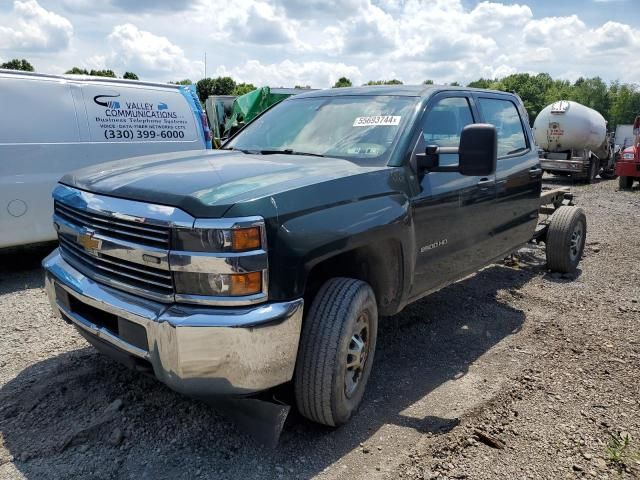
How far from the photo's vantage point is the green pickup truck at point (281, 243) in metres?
2.42

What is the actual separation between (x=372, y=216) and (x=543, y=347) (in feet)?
7.23

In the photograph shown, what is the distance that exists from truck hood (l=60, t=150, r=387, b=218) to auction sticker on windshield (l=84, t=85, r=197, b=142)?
3.02 m

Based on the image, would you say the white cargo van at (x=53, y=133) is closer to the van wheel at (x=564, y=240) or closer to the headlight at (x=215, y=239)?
the headlight at (x=215, y=239)

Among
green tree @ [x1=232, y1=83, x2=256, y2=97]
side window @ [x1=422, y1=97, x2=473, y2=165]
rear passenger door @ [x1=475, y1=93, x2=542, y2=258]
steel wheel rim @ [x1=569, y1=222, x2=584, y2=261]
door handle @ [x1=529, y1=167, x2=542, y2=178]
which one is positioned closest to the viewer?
side window @ [x1=422, y1=97, x2=473, y2=165]

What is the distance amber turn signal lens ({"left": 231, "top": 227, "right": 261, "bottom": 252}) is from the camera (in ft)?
7.80

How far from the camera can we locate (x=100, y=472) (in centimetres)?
263

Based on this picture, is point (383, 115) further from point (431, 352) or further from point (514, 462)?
point (514, 462)

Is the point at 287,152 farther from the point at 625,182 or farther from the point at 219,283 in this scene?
the point at 625,182

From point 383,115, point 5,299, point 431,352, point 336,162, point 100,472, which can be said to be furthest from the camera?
point 5,299

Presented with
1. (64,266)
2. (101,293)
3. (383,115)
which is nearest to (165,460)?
(101,293)

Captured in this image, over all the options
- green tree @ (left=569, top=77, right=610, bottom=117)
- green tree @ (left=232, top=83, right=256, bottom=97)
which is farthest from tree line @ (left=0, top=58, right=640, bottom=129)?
green tree @ (left=232, top=83, right=256, bottom=97)

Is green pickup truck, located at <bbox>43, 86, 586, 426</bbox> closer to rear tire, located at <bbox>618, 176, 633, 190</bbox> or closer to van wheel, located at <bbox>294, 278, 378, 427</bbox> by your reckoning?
van wheel, located at <bbox>294, 278, 378, 427</bbox>

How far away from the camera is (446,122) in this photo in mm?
3971

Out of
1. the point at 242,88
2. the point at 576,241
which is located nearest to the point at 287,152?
the point at 576,241
